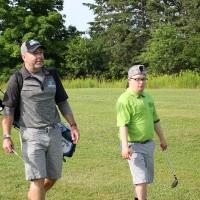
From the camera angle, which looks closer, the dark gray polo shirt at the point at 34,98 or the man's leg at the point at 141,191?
the dark gray polo shirt at the point at 34,98

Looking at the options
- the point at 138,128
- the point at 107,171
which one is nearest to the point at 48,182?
the point at 138,128

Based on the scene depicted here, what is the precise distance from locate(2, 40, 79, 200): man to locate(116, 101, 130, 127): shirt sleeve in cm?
75

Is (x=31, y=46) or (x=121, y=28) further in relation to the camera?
(x=121, y=28)

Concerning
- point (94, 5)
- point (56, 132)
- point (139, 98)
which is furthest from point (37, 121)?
point (94, 5)

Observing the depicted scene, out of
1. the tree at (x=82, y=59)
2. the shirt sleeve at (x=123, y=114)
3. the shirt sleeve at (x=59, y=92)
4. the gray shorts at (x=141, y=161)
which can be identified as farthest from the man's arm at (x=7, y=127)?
the tree at (x=82, y=59)

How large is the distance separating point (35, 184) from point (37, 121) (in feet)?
2.19

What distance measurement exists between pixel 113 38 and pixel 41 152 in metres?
66.8

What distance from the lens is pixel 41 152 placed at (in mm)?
5820

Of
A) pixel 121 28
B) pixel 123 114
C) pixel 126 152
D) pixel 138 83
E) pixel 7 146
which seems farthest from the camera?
pixel 121 28

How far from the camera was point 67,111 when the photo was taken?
247 inches

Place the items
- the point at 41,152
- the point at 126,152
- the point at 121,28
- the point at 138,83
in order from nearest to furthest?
1. the point at 41,152
2. the point at 126,152
3. the point at 138,83
4. the point at 121,28

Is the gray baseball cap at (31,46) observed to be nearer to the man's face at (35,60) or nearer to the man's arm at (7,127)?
the man's face at (35,60)

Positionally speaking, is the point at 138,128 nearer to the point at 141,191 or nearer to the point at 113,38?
the point at 141,191

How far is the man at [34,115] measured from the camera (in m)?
5.77
